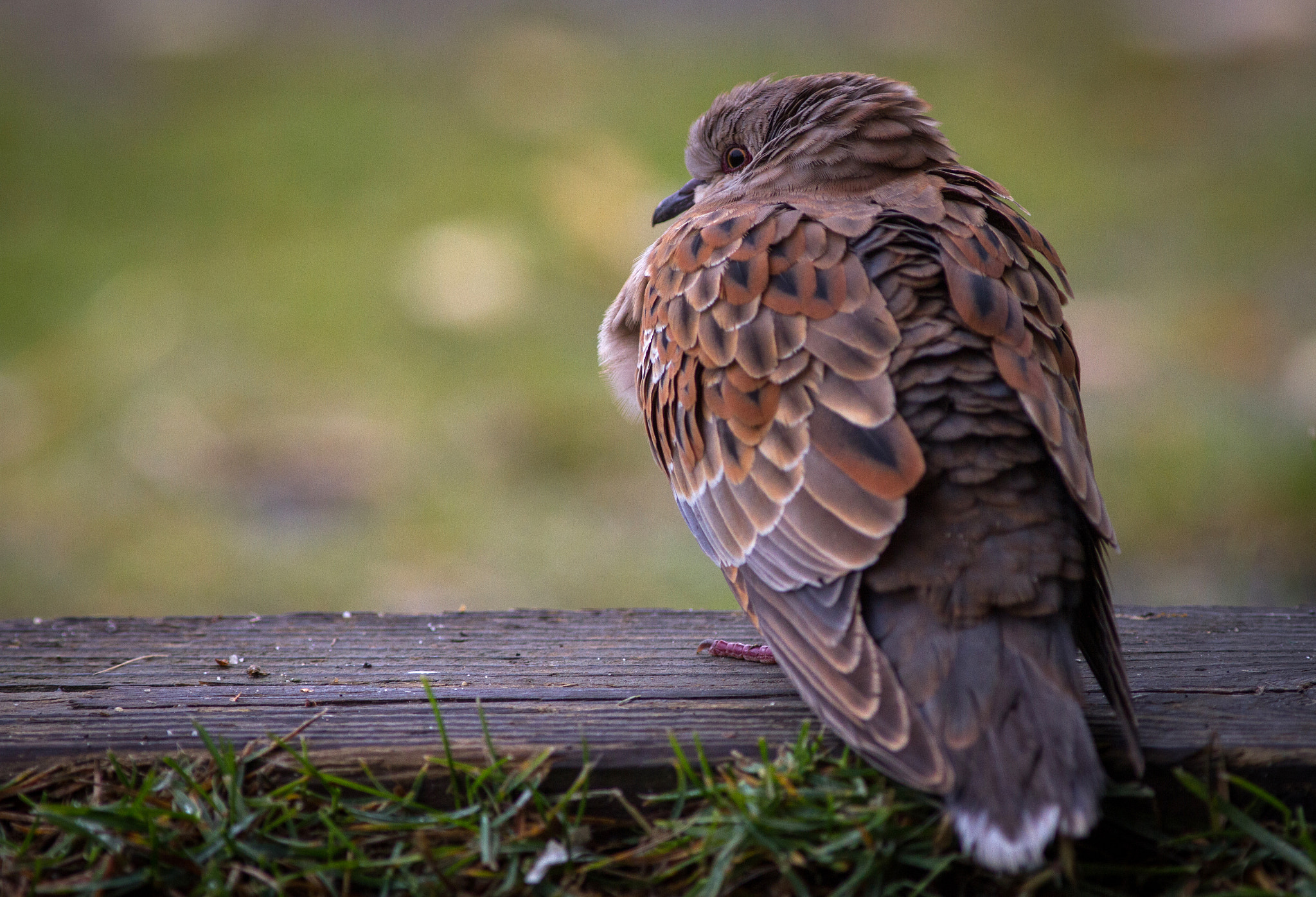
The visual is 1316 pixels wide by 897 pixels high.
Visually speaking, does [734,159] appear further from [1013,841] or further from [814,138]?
[1013,841]

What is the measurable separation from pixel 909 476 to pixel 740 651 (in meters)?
0.78

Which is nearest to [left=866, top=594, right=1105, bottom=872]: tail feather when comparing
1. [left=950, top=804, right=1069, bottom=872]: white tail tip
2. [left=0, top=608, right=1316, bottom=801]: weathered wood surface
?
[left=950, top=804, right=1069, bottom=872]: white tail tip

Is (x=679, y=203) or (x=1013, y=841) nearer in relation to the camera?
(x=1013, y=841)

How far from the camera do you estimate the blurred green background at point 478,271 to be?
6.68m

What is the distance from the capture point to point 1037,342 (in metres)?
2.80

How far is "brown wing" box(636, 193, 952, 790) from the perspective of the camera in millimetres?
2365

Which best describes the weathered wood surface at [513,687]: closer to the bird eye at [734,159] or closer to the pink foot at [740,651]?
the pink foot at [740,651]

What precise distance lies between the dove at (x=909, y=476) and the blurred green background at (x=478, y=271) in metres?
3.54

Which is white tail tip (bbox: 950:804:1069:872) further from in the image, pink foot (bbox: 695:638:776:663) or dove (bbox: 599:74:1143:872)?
pink foot (bbox: 695:638:776:663)

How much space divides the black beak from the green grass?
2.46 m

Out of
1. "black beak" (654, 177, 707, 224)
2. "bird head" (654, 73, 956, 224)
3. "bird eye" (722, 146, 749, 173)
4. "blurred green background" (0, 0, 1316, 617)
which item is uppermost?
"bird head" (654, 73, 956, 224)

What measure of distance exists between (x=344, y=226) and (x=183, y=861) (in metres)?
8.19

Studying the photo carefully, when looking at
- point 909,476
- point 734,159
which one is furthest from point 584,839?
point 734,159

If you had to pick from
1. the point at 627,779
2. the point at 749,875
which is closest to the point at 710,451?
the point at 627,779
